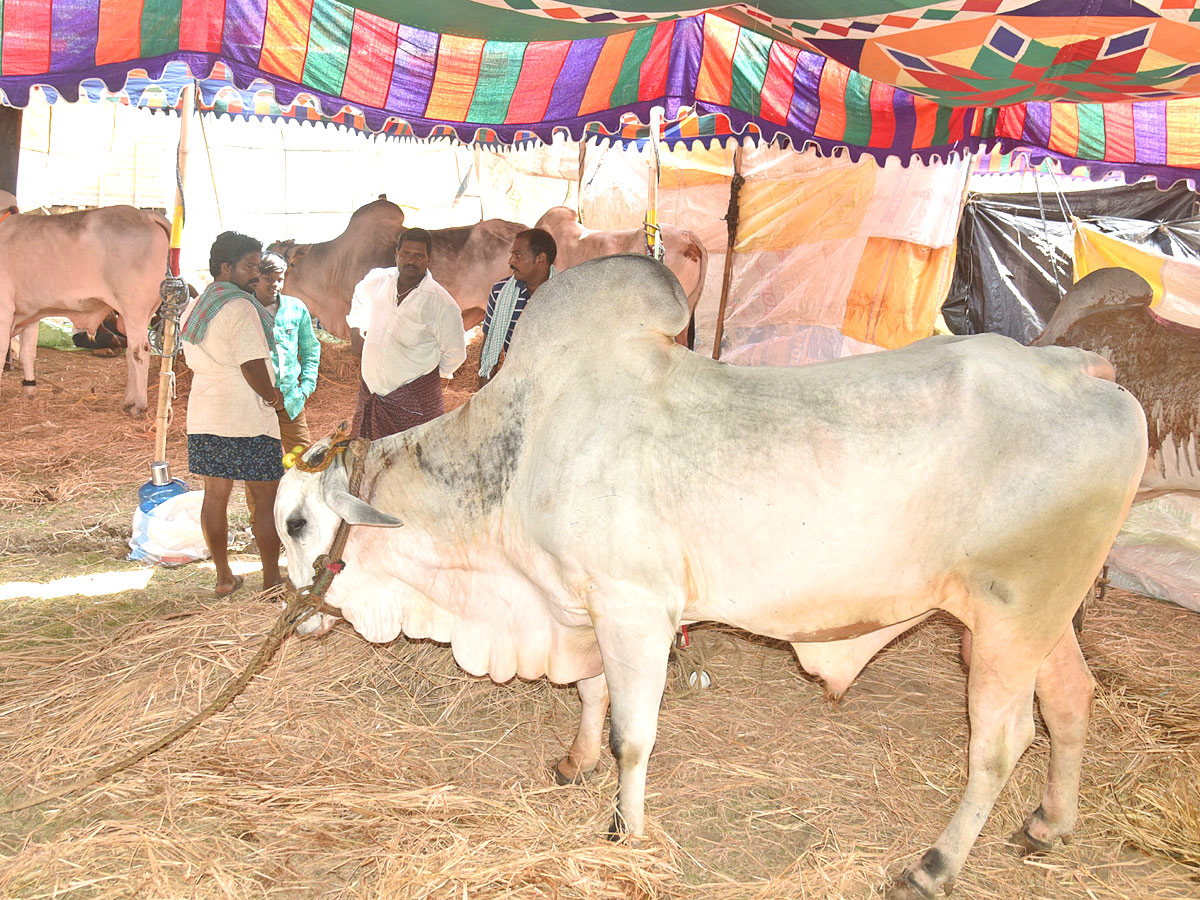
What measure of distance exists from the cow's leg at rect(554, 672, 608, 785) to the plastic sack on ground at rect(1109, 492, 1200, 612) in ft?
10.1

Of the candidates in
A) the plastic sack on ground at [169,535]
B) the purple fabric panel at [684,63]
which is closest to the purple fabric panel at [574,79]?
the purple fabric panel at [684,63]

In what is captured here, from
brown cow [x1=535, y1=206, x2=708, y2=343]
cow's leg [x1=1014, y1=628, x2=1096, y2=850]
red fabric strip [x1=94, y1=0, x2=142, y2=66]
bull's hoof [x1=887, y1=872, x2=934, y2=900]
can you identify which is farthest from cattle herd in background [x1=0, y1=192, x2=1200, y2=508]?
bull's hoof [x1=887, y1=872, x2=934, y2=900]

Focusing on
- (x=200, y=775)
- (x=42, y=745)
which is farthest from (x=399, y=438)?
(x=42, y=745)

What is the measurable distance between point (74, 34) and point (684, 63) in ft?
7.70

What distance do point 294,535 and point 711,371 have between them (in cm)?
122

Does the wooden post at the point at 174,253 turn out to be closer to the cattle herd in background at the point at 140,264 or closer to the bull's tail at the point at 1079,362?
the cattle herd in background at the point at 140,264

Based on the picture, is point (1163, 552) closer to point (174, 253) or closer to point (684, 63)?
point (684, 63)

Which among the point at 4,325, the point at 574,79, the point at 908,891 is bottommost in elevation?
the point at 908,891

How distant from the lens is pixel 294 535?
2512 millimetres

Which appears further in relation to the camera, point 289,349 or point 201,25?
point 289,349

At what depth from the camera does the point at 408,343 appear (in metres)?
4.19

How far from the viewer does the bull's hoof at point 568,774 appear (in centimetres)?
271

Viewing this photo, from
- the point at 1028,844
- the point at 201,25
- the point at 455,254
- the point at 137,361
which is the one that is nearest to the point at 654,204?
the point at 201,25

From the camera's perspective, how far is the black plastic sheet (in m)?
6.76
